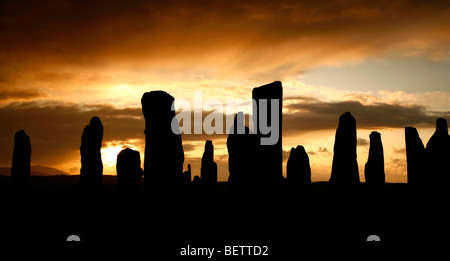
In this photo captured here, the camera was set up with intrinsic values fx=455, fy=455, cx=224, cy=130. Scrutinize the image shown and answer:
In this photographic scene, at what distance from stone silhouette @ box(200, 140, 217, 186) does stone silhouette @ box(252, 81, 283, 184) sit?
12801 mm

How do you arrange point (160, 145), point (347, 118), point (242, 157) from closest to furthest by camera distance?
1. point (160, 145)
2. point (242, 157)
3. point (347, 118)

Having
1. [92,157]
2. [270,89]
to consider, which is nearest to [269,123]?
[270,89]

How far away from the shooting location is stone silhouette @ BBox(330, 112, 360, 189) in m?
19.5

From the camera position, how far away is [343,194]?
1917cm

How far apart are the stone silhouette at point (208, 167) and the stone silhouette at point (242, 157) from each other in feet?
37.4

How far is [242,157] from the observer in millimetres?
15844

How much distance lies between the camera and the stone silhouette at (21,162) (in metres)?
22.5

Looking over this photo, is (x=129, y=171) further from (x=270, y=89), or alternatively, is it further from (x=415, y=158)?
(x=415, y=158)

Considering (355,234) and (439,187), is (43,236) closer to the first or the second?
(355,234)

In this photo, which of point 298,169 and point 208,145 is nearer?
point 298,169

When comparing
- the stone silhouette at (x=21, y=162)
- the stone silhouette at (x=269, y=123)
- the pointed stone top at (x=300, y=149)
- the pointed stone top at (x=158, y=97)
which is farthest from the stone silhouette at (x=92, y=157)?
the pointed stone top at (x=300, y=149)

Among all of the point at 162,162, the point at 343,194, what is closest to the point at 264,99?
the point at 162,162

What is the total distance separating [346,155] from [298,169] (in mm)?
2940
